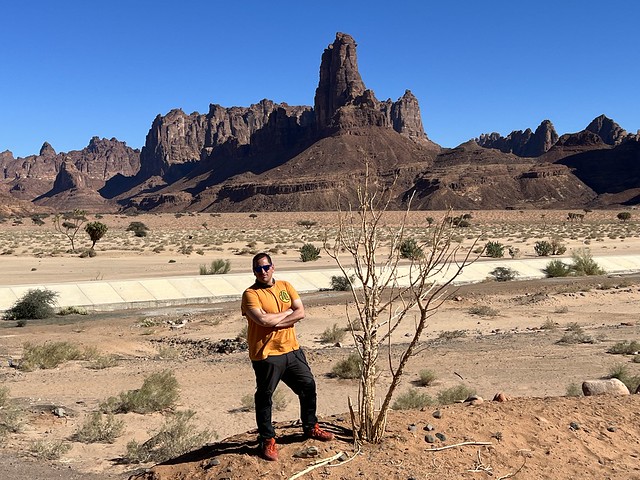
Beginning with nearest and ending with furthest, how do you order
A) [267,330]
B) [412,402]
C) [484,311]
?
[267,330], [412,402], [484,311]

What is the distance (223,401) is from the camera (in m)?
11.2

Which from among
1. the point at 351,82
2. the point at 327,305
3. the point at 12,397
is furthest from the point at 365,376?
the point at 351,82

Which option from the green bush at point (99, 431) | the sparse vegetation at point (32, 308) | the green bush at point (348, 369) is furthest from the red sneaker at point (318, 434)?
the sparse vegetation at point (32, 308)

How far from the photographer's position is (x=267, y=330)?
6.22 m

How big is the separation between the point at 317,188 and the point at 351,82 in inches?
2685

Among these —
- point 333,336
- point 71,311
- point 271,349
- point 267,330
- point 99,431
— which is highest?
point 267,330

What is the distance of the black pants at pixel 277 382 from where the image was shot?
6.14m

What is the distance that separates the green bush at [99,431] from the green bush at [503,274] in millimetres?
23791

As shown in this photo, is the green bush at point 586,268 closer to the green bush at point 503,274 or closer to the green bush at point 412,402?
the green bush at point 503,274

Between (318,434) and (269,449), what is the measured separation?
0.58m

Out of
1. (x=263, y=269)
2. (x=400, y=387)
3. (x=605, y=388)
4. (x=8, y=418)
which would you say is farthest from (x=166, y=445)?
(x=605, y=388)

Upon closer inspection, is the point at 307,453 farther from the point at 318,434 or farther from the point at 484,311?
the point at 484,311

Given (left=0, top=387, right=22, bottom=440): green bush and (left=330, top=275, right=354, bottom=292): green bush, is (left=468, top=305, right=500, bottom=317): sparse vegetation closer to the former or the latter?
(left=330, top=275, right=354, bottom=292): green bush

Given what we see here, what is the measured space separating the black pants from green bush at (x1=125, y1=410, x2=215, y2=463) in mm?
2294
